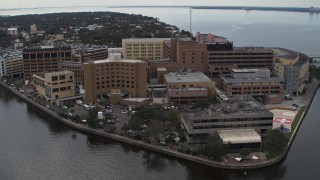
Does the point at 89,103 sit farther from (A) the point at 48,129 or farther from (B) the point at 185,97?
(B) the point at 185,97

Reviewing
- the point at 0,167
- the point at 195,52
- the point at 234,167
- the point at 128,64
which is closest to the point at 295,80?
the point at 195,52

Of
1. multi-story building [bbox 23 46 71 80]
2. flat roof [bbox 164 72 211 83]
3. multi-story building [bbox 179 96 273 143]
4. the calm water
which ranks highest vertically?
multi-story building [bbox 23 46 71 80]

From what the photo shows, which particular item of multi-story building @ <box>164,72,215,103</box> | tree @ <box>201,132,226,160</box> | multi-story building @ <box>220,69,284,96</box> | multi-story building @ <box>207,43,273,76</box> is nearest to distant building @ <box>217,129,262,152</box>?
tree @ <box>201,132,226,160</box>

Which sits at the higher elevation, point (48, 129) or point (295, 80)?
point (295, 80)

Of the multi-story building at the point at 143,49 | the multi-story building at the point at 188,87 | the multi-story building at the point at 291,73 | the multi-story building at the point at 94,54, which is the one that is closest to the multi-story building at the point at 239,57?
the multi-story building at the point at 291,73

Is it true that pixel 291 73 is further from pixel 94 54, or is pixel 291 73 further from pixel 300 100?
pixel 94 54

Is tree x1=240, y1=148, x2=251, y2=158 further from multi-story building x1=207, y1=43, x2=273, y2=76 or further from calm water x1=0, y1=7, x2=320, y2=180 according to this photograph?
multi-story building x1=207, y1=43, x2=273, y2=76

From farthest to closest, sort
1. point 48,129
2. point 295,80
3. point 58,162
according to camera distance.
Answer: point 295,80 → point 48,129 → point 58,162

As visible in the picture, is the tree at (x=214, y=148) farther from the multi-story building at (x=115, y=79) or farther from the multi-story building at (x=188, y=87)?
the multi-story building at (x=115, y=79)
